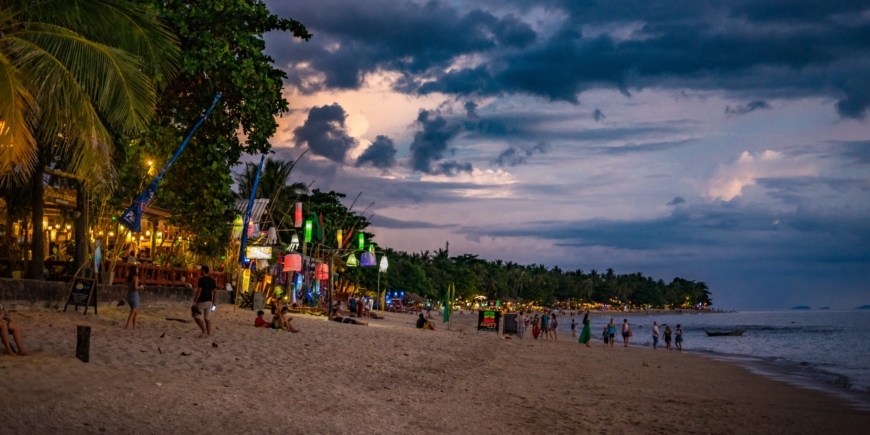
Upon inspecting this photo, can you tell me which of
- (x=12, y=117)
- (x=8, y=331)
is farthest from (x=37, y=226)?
(x=12, y=117)

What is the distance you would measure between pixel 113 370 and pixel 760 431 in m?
9.73

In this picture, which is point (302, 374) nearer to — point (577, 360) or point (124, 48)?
point (124, 48)

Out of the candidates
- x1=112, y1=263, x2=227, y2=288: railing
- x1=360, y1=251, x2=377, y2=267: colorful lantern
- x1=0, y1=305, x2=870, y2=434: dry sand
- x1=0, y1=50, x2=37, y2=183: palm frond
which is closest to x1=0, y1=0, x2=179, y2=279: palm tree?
x1=0, y1=50, x2=37, y2=183: palm frond

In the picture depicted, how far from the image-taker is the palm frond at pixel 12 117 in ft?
26.4

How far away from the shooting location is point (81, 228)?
1688 centimetres

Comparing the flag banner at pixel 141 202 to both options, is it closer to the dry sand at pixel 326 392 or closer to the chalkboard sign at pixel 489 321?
the dry sand at pixel 326 392

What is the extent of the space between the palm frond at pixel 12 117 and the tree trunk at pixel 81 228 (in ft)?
27.7

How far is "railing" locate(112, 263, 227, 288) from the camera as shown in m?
18.3

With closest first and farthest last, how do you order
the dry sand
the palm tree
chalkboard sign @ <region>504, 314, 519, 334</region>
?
1. the dry sand
2. the palm tree
3. chalkboard sign @ <region>504, 314, 519, 334</region>

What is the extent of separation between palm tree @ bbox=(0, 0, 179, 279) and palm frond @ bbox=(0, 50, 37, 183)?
0.04 ft

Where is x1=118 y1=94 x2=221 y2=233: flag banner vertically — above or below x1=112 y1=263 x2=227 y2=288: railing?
above

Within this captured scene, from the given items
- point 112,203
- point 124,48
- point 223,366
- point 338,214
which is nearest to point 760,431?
point 223,366

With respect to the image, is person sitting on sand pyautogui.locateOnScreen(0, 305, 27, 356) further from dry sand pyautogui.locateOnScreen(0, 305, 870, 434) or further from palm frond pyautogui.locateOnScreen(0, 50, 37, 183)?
palm frond pyautogui.locateOnScreen(0, 50, 37, 183)

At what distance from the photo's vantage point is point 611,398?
43.0 feet
